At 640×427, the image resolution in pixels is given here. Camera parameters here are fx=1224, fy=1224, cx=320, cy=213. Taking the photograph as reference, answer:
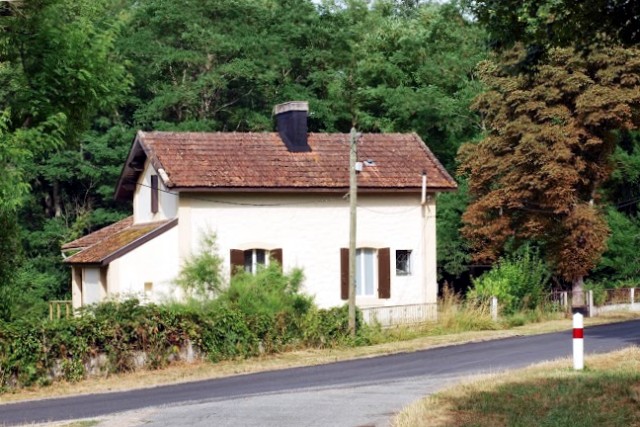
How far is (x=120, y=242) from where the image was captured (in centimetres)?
3744

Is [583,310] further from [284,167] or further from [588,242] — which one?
[284,167]

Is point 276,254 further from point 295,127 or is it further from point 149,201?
point 149,201

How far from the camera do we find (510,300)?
1571 inches

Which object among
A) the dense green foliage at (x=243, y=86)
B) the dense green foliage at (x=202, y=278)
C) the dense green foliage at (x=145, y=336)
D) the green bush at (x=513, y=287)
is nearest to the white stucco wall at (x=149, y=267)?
the dense green foliage at (x=202, y=278)

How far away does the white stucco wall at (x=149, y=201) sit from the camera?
121ft

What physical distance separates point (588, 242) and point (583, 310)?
2933 mm

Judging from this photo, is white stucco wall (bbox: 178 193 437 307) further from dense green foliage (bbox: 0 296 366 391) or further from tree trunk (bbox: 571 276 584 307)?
tree trunk (bbox: 571 276 584 307)

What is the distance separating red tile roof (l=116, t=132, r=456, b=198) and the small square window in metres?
2.12

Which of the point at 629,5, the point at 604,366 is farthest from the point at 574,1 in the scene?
the point at 604,366

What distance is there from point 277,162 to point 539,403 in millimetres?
24193

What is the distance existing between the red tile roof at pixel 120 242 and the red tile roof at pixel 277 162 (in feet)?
5.74

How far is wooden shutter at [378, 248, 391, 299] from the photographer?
37.9 metres

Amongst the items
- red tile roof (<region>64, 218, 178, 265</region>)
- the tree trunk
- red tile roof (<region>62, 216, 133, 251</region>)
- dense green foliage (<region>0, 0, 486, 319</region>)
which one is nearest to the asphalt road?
red tile roof (<region>64, 218, 178, 265</region>)

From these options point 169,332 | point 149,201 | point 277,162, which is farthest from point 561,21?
point 149,201
